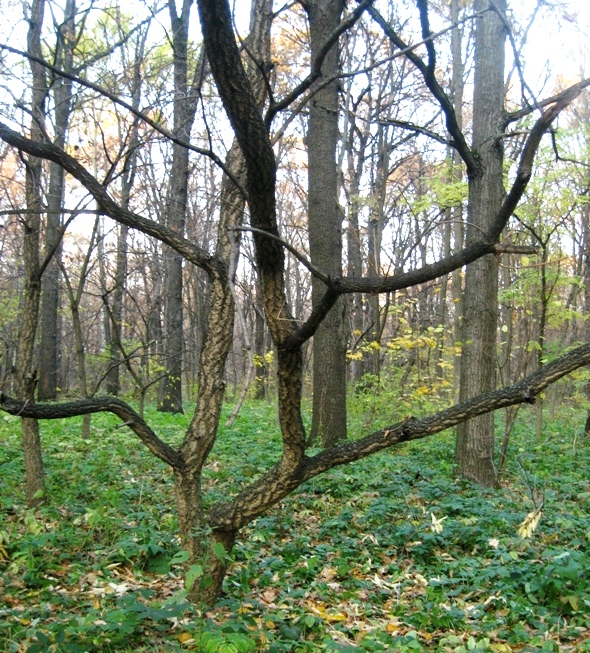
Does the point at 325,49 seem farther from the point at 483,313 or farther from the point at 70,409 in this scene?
the point at 483,313

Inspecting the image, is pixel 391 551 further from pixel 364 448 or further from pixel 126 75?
pixel 126 75

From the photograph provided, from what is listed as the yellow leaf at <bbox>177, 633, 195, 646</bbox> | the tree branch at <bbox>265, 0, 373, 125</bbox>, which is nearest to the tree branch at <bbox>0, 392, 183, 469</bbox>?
the yellow leaf at <bbox>177, 633, 195, 646</bbox>

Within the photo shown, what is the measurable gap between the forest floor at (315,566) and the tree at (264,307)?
0.53 m

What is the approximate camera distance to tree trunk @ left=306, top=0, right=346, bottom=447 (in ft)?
28.0

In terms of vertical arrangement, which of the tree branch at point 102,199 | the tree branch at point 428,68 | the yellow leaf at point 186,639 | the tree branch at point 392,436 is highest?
the tree branch at point 428,68

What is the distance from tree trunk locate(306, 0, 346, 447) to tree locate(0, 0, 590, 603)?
14.2 ft

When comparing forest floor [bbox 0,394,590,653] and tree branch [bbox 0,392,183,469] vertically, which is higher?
tree branch [bbox 0,392,183,469]

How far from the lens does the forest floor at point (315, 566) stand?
3.27 m

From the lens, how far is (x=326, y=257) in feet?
27.7

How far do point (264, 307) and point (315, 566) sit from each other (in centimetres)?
248

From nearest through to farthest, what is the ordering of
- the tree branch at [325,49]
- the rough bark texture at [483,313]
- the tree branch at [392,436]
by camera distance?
the tree branch at [325,49] < the tree branch at [392,436] < the rough bark texture at [483,313]

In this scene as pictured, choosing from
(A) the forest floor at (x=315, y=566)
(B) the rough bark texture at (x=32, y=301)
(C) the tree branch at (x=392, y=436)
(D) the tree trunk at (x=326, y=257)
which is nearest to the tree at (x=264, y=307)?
(C) the tree branch at (x=392, y=436)

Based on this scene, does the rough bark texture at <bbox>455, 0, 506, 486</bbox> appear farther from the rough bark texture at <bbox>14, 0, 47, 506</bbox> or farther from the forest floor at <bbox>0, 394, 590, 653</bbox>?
the rough bark texture at <bbox>14, 0, 47, 506</bbox>

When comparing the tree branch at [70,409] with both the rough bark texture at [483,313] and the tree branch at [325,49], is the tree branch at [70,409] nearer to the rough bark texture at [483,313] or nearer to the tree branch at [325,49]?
the tree branch at [325,49]
